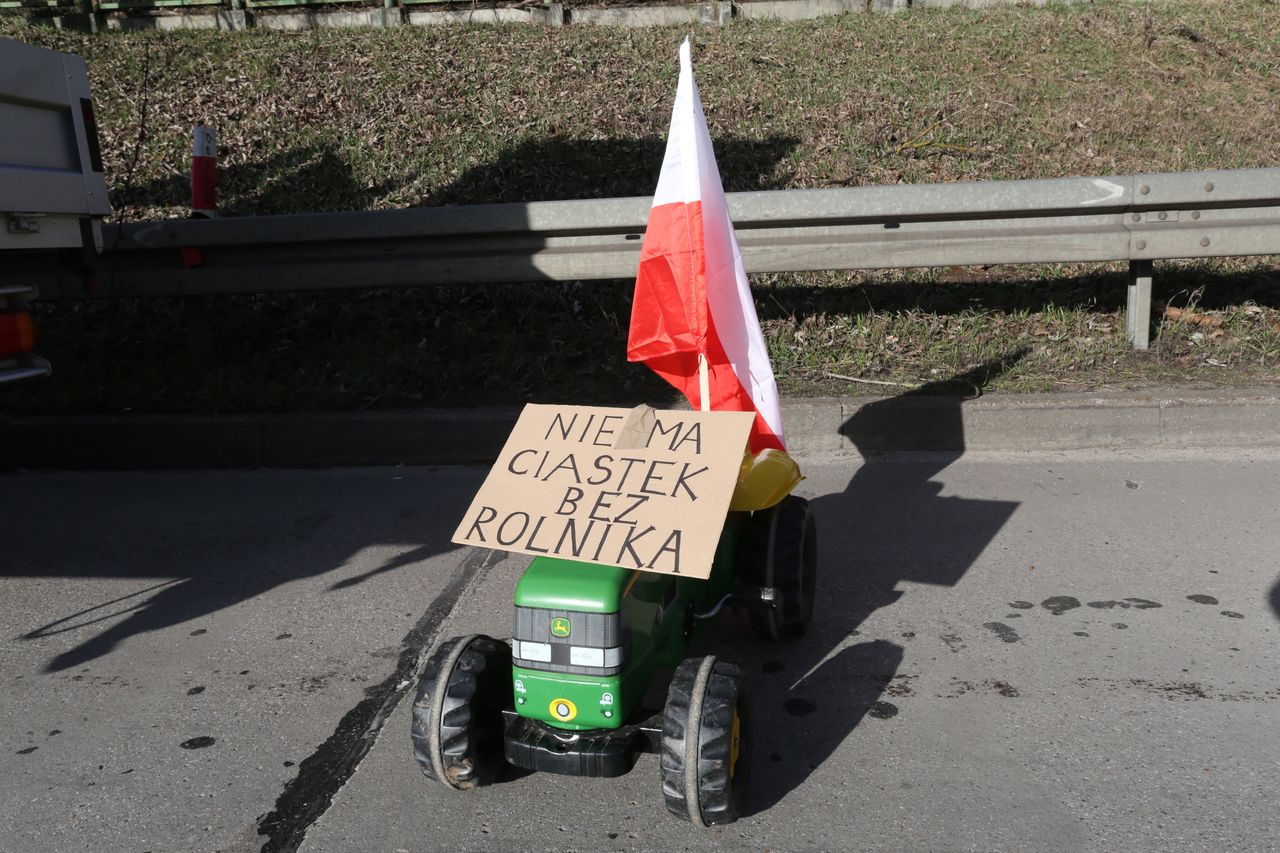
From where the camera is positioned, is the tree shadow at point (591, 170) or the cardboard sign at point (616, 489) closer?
the cardboard sign at point (616, 489)

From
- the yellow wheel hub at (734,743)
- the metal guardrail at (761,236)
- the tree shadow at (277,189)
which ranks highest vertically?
the tree shadow at (277,189)

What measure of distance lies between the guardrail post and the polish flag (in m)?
3.50

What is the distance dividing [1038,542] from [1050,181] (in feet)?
8.01

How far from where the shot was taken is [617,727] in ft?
9.01

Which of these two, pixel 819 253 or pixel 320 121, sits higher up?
pixel 320 121

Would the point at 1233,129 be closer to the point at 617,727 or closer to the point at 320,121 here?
the point at 320,121

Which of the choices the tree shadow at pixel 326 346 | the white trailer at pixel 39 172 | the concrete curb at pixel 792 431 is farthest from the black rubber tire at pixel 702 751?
the concrete curb at pixel 792 431

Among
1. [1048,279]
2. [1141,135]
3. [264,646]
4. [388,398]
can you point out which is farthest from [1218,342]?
[264,646]

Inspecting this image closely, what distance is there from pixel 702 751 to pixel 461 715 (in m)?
0.63

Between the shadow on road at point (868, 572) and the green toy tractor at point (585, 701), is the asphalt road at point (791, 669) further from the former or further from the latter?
the green toy tractor at point (585, 701)

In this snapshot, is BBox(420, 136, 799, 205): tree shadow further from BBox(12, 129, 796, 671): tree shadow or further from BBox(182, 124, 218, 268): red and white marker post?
BBox(182, 124, 218, 268): red and white marker post

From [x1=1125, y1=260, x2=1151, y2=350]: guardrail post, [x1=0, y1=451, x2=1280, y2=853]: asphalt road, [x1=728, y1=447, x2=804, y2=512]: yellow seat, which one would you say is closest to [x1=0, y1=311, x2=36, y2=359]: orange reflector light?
[x1=0, y1=451, x2=1280, y2=853]: asphalt road

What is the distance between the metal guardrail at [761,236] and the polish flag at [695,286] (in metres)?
2.62

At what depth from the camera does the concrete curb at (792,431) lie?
552 centimetres
